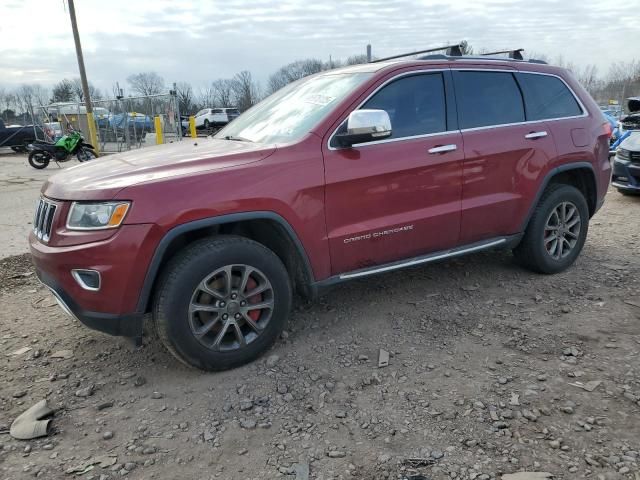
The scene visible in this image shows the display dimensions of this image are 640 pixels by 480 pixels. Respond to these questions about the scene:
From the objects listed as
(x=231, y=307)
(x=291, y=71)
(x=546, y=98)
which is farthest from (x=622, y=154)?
(x=291, y=71)

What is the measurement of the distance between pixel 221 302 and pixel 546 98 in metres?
3.35

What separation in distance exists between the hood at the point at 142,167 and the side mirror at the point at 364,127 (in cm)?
49

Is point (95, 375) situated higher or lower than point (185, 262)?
lower

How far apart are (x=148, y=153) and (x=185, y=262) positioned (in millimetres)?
1084

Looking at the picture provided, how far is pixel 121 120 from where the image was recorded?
67.9 feet

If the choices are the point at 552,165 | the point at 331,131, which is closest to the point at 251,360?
the point at 331,131

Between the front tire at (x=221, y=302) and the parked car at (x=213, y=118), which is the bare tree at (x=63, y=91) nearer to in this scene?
the parked car at (x=213, y=118)

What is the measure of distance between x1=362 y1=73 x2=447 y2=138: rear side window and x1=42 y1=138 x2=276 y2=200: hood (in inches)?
37.0

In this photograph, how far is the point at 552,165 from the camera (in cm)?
429

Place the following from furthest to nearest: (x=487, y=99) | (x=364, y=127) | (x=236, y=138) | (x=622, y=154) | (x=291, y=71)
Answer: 1. (x=291, y=71)
2. (x=622, y=154)
3. (x=487, y=99)
4. (x=236, y=138)
5. (x=364, y=127)

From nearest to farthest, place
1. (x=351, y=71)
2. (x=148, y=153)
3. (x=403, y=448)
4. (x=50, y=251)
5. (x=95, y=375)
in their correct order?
(x=403, y=448) → (x=50, y=251) → (x=95, y=375) → (x=148, y=153) → (x=351, y=71)

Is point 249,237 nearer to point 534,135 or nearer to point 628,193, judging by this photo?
point 534,135

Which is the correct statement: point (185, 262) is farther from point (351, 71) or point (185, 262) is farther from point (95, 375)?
point (351, 71)

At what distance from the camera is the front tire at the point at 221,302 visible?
2.89 meters
